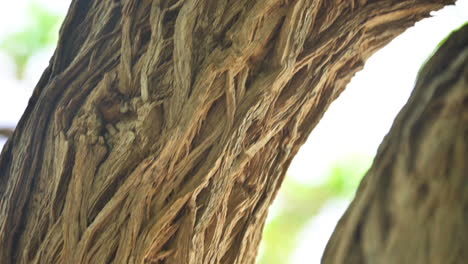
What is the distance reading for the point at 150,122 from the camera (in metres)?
0.83

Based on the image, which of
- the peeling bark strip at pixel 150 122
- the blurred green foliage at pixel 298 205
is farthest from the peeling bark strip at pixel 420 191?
the blurred green foliage at pixel 298 205

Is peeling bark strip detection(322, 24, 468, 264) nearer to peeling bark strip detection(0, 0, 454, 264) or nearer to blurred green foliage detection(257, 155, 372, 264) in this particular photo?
peeling bark strip detection(0, 0, 454, 264)

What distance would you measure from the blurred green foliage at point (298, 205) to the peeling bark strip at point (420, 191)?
131cm

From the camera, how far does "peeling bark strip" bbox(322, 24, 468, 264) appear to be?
452mm

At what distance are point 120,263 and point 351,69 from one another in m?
0.34

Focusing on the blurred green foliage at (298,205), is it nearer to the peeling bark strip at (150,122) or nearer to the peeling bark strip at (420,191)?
the peeling bark strip at (150,122)

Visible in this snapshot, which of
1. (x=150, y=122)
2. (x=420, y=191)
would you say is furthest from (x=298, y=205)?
(x=420, y=191)

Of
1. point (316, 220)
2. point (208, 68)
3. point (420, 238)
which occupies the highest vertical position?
point (316, 220)

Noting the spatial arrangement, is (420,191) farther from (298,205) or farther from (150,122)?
(298,205)

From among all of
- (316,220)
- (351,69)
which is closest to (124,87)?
(351,69)

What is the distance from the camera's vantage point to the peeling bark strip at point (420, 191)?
0.45 metres

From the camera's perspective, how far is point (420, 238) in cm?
45

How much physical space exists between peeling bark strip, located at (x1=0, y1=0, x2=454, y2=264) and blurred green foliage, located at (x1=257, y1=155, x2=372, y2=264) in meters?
0.95

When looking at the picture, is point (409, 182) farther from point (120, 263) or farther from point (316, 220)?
point (316, 220)
